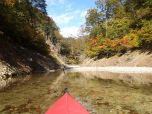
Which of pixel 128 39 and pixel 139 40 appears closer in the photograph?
pixel 139 40

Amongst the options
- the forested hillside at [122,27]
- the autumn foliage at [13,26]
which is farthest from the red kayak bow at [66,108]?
the forested hillside at [122,27]

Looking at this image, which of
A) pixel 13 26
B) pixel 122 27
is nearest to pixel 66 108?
pixel 13 26

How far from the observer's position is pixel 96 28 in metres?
32.8

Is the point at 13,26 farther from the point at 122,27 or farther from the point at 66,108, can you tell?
the point at 122,27

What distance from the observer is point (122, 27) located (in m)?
24.6

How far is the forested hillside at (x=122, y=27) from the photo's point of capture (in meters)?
18.5

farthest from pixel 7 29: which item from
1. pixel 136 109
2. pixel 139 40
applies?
pixel 139 40

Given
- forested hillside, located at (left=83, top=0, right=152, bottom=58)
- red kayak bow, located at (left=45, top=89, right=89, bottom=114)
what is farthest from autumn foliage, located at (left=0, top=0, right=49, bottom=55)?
forested hillside, located at (left=83, top=0, right=152, bottom=58)

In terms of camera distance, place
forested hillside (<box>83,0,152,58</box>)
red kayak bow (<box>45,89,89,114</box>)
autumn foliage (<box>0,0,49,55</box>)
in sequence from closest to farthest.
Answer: red kayak bow (<box>45,89,89,114</box>) < autumn foliage (<box>0,0,49,55</box>) < forested hillside (<box>83,0,152,58</box>)

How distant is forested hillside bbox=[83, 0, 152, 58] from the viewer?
18.5m

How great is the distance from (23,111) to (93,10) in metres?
37.0

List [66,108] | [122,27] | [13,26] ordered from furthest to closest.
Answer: [122,27] → [13,26] → [66,108]

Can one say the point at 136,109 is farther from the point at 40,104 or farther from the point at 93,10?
the point at 93,10

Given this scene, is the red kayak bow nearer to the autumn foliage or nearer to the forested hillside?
the autumn foliage
